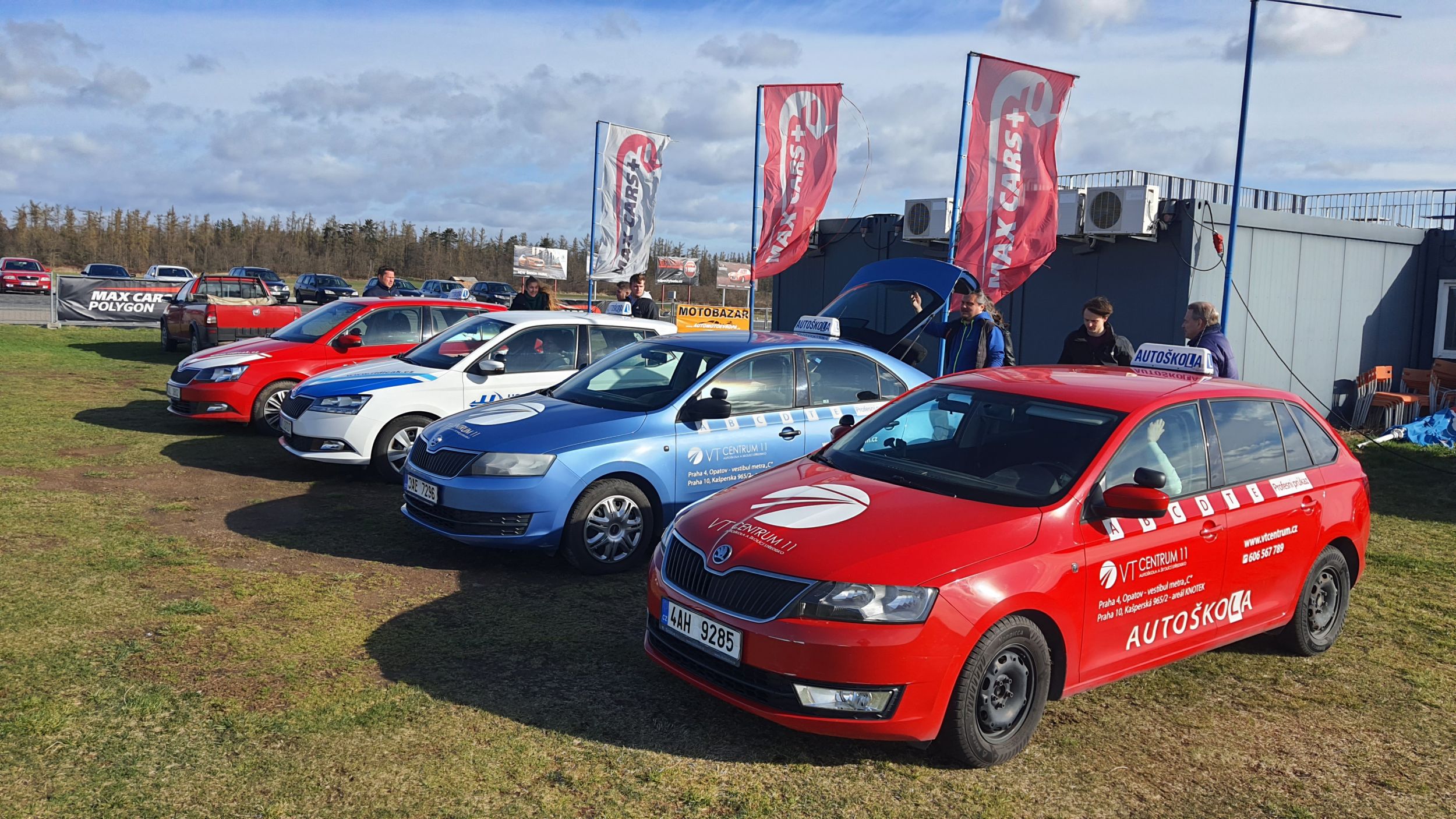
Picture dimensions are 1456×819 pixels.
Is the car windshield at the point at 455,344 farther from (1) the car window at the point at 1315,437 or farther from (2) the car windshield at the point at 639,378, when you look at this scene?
(1) the car window at the point at 1315,437

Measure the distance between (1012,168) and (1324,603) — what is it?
6.85m

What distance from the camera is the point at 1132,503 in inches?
170

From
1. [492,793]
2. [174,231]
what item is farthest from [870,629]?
[174,231]

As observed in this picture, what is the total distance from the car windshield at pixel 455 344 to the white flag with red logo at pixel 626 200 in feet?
24.9

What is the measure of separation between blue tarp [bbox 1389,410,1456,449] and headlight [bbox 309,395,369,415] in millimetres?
13410

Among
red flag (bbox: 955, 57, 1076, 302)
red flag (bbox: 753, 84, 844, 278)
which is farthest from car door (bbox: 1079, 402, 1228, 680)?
red flag (bbox: 753, 84, 844, 278)

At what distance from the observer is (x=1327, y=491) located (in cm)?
555

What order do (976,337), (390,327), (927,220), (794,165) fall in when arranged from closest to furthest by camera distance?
(976,337) < (390,327) < (794,165) < (927,220)

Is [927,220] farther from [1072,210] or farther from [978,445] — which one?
[978,445]

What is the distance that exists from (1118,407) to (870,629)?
5.92 ft

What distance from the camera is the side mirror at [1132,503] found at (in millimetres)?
4285

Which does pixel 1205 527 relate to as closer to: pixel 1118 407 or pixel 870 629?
pixel 1118 407

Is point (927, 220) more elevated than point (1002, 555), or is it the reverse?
point (927, 220)

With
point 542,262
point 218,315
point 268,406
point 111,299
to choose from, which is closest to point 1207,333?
point 268,406
